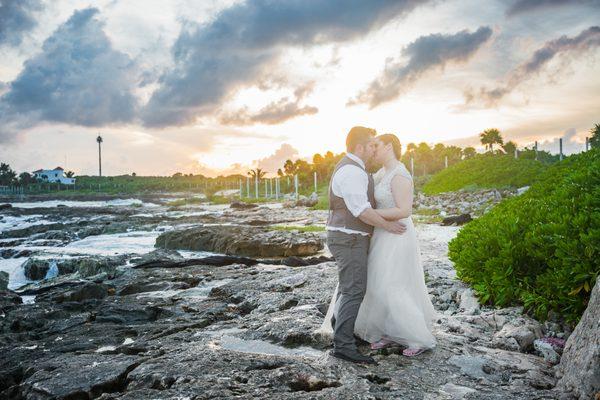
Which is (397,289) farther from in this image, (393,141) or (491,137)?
(491,137)

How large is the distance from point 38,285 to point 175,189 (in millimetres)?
132210

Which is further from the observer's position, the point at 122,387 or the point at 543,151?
the point at 543,151

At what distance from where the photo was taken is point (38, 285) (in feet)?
44.3

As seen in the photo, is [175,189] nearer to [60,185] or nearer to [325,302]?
[60,185]

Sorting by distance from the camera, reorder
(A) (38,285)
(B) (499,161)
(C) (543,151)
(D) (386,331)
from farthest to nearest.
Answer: (C) (543,151) → (B) (499,161) → (A) (38,285) → (D) (386,331)

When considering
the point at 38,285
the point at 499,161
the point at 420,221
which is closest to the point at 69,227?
the point at 38,285

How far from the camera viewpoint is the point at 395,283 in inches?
208

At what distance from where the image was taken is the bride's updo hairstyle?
17.3 feet

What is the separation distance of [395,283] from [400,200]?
958 millimetres

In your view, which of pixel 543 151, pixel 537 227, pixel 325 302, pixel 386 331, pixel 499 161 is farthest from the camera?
pixel 543 151

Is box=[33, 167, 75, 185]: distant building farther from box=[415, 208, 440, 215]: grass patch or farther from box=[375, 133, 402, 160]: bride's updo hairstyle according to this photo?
box=[375, 133, 402, 160]: bride's updo hairstyle

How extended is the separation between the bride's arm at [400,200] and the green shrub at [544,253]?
2.06 metres

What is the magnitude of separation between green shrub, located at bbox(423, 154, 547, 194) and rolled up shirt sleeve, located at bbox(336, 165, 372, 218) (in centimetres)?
3093

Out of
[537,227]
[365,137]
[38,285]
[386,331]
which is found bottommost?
[38,285]
